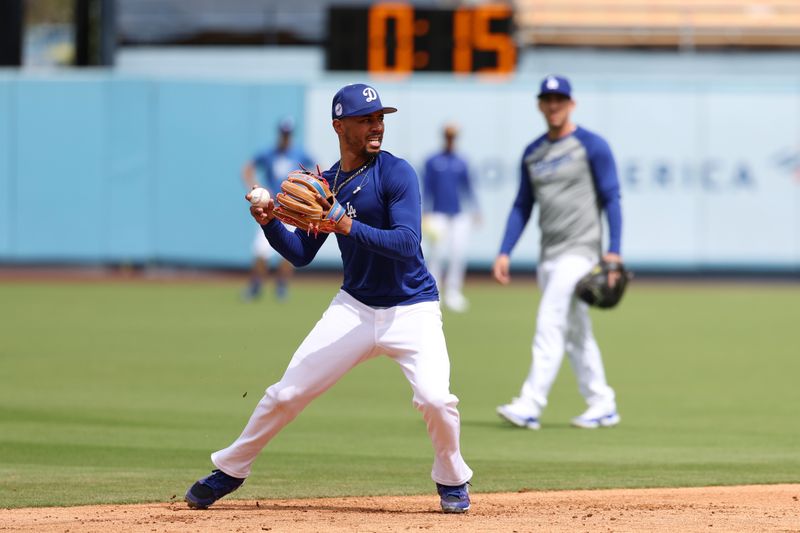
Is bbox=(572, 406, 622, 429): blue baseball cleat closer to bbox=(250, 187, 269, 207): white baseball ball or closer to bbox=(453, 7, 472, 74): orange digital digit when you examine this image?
bbox=(250, 187, 269, 207): white baseball ball

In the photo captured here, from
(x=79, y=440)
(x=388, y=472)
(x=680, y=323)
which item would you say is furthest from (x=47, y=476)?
(x=680, y=323)

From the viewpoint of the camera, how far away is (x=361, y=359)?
268 inches

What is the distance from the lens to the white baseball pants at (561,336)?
31.8 feet

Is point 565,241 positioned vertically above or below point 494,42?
below

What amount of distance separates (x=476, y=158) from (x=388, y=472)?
57.1 feet

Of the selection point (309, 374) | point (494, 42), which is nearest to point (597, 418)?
point (309, 374)

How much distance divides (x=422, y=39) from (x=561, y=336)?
15.4m

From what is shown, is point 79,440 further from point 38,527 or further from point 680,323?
point 680,323

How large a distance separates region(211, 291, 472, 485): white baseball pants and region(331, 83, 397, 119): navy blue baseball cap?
89 centimetres

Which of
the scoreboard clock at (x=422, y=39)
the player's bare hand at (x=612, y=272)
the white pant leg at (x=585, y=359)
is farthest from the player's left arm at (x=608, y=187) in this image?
the scoreboard clock at (x=422, y=39)

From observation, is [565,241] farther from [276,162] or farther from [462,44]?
[462,44]

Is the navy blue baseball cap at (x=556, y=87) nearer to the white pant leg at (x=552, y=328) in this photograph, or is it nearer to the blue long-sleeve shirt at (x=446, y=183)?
the white pant leg at (x=552, y=328)

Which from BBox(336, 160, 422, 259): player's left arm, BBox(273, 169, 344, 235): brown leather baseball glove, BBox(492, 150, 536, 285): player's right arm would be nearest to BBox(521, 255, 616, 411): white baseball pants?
BBox(492, 150, 536, 285): player's right arm

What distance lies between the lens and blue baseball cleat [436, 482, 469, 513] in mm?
6773
